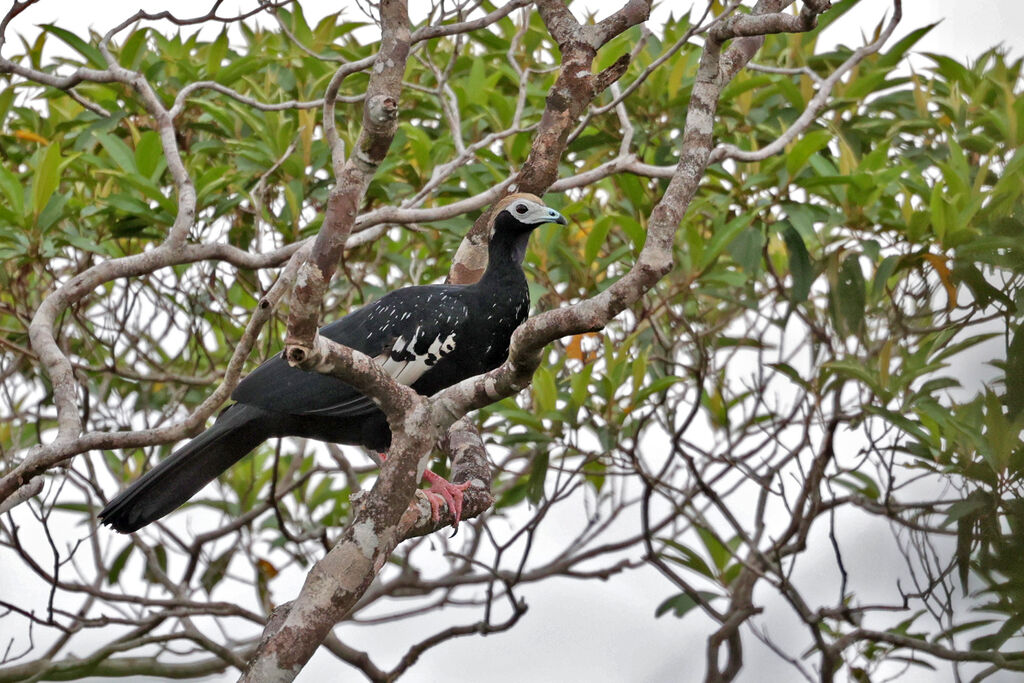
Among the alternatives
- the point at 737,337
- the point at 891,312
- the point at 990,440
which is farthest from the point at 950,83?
the point at 990,440

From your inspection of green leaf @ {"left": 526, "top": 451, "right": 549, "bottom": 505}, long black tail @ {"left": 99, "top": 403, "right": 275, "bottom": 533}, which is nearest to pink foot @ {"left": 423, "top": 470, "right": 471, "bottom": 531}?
long black tail @ {"left": 99, "top": 403, "right": 275, "bottom": 533}

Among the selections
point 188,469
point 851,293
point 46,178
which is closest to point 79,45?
point 46,178

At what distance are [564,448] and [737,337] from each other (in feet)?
4.31

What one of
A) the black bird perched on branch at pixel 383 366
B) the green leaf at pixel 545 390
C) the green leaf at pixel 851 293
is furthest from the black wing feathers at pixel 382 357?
the green leaf at pixel 851 293

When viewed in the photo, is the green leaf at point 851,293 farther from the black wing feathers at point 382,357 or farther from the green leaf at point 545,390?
the black wing feathers at point 382,357

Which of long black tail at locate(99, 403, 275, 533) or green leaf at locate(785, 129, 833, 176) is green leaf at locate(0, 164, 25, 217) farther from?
green leaf at locate(785, 129, 833, 176)

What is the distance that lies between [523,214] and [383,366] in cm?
55

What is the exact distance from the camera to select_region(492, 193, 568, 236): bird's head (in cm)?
290

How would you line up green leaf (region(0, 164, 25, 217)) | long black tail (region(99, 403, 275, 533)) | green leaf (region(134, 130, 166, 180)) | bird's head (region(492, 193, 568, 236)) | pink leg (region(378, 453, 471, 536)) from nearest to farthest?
pink leg (region(378, 453, 471, 536)) < long black tail (region(99, 403, 275, 533)) < bird's head (region(492, 193, 568, 236)) < green leaf (region(0, 164, 25, 217)) < green leaf (region(134, 130, 166, 180))

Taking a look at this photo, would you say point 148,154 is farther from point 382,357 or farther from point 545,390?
point 545,390

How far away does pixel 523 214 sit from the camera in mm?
2930

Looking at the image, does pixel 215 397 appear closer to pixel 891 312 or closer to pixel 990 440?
pixel 990 440

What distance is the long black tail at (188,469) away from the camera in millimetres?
2795

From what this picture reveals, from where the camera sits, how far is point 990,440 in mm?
1248
